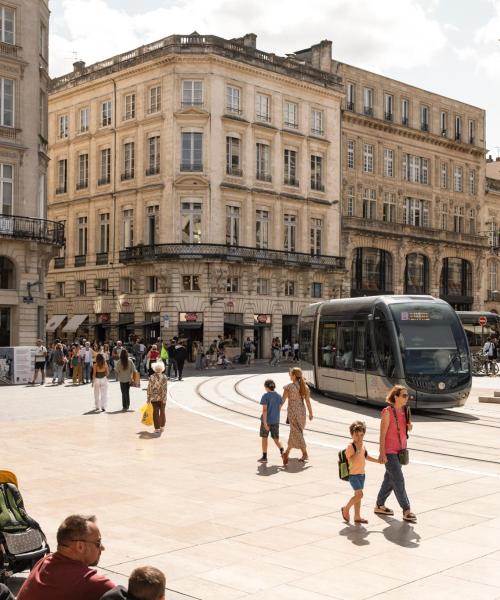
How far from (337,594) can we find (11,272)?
3405 cm

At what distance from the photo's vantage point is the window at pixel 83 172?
2335 inches

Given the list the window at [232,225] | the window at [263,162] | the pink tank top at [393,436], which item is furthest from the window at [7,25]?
the pink tank top at [393,436]

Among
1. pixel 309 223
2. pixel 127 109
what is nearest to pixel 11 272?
pixel 127 109

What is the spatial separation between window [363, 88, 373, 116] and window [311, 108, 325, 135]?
577 centimetres

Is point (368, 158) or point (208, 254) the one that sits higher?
point (368, 158)

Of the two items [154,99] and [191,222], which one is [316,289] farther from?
[154,99]

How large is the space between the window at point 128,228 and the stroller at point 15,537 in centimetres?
4785

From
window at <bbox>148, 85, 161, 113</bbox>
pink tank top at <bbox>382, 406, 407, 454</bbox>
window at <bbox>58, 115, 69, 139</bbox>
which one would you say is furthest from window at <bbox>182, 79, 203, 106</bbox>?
pink tank top at <bbox>382, 406, 407, 454</bbox>

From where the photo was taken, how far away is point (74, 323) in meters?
57.8

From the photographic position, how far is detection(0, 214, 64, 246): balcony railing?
38219 mm

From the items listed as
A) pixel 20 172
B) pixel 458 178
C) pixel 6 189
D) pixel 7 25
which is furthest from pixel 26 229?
pixel 458 178

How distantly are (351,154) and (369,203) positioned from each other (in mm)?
3917

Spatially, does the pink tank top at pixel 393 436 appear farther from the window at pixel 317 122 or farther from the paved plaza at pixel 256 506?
the window at pixel 317 122


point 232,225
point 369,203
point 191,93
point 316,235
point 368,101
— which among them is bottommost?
point 316,235
